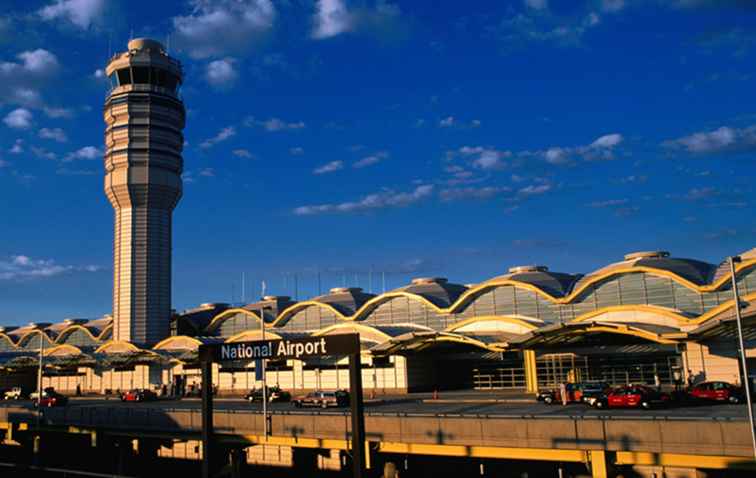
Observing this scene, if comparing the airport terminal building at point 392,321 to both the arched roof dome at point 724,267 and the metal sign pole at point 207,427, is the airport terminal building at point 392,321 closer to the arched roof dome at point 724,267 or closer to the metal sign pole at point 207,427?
the arched roof dome at point 724,267

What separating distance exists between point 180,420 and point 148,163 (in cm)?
7612

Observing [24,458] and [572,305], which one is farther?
[572,305]

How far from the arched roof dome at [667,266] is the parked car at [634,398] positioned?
30094 millimetres

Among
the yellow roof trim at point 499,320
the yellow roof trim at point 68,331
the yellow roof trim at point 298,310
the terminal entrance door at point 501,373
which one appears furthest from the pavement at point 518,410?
the yellow roof trim at point 68,331

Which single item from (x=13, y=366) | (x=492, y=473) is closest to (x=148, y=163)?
(x=13, y=366)

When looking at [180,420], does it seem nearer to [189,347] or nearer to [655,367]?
[655,367]

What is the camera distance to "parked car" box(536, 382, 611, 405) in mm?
44553

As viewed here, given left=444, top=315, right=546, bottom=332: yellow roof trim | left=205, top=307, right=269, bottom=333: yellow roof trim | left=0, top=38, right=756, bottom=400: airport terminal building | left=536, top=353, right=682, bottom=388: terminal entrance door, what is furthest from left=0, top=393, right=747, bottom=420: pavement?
left=205, top=307, right=269, bottom=333: yellow roof trim

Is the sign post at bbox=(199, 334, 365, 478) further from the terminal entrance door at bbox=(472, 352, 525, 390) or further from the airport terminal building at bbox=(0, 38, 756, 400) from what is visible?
the terminal entrance door at bbox=(472, 352, 525, 390)

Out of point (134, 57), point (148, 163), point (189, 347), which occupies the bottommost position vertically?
point (189, 347)

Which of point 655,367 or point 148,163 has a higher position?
point 148,163

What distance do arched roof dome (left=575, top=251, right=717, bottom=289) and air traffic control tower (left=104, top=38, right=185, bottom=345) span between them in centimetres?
6756

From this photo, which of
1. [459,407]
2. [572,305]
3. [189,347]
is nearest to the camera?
[459,407]

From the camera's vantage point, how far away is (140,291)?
10931cm
